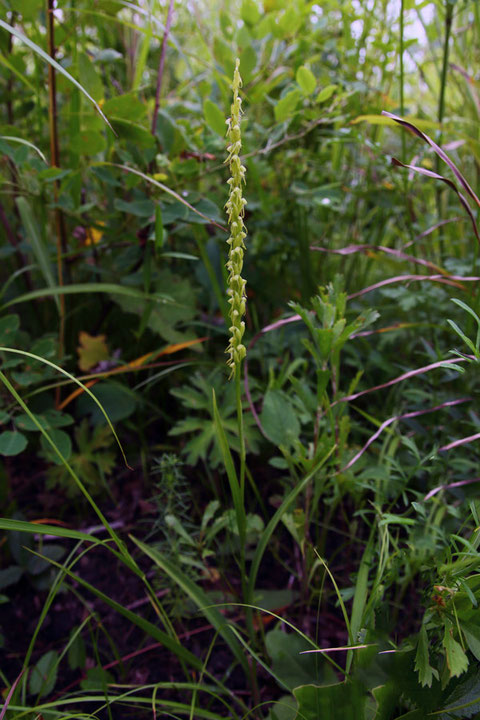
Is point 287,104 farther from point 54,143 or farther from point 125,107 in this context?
point 54,143

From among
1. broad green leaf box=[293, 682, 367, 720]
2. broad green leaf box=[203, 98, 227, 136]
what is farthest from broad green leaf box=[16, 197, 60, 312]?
broad green leaf box=[293, 682, 367, 720]

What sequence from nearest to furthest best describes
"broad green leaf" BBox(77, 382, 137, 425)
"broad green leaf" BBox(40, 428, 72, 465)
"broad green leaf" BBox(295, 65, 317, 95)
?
"broad green leaf" BBox(40, 428, 72, 465) → "broad green leaf" BBox(295, 65, 317, 95) → "broad green leaf" BBox(77, 382, 137, 425)

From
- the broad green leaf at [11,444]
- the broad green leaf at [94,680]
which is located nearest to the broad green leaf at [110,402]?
the broad green leaf at [11,444]

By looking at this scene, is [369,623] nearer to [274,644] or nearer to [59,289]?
[274,644]

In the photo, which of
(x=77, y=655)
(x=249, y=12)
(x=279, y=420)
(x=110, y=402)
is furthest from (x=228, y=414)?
(x=249, y=12)

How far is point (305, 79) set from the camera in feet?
3.95

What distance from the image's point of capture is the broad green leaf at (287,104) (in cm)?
120

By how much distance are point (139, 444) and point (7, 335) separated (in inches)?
18.8

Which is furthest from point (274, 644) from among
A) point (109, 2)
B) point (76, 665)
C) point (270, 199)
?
point (109, 2)

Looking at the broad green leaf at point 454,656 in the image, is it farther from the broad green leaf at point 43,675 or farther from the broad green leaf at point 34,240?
the broad green leaf at point 34,240

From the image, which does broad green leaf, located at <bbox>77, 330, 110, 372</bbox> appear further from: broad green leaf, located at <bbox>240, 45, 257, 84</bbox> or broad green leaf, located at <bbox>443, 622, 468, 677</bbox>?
broad green leaf, located at <bbox>443, 622, 468, 677</bbox>

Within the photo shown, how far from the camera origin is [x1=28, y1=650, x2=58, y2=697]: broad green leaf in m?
0.94

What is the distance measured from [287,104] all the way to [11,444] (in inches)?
37.2

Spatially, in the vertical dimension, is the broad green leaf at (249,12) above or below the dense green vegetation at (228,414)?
above
